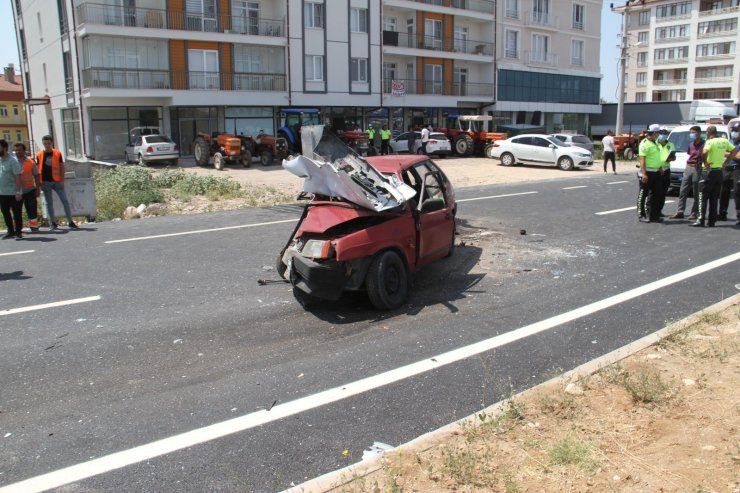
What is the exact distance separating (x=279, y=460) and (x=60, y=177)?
10.6 meters

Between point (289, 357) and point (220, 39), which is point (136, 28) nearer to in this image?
point (220, 39)

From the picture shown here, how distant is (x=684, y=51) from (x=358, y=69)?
190ft

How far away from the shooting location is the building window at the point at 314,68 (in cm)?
3816

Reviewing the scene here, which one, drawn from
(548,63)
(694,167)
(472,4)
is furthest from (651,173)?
(548,63)

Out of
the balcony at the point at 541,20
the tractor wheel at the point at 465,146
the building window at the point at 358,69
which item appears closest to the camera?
the tractor wheel at the point at 465,146

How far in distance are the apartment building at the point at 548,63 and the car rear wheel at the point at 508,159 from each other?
19821mm

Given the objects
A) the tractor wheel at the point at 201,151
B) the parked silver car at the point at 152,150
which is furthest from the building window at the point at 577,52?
the parked silver car at the point at 152,150

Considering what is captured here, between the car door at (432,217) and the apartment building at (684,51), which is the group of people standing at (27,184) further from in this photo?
the apartment building at (684,51)

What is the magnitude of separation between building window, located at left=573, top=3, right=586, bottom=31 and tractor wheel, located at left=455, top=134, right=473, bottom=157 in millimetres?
25478

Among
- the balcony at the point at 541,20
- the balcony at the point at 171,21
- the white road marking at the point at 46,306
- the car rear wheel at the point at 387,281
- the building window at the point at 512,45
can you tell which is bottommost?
the white road marking at the point at 46,306

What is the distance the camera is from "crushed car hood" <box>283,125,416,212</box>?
7.12 m

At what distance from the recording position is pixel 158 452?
4043mm

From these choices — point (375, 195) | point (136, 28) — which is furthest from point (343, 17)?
point (375, 195)

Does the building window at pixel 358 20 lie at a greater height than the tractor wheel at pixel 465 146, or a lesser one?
greater
